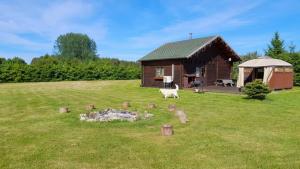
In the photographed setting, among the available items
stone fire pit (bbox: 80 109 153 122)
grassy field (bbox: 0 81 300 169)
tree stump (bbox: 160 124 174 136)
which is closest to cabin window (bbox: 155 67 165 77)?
grassy field (bbox: 0 81 300 169)

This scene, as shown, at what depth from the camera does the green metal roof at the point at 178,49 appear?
2368 centimetres

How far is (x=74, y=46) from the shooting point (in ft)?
303

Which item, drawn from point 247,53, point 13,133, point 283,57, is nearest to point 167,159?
point 13,133

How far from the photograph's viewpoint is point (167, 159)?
Result: 225 inches

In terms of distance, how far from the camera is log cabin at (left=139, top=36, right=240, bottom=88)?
78.2 ft

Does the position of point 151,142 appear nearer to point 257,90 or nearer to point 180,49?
point 257,90

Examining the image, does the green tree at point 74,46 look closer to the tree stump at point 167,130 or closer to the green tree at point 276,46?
the green tree at point 276,46

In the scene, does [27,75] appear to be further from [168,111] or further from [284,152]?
[284,152]

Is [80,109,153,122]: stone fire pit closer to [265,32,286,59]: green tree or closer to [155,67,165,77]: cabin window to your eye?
[155,67,165,77]: cabin window

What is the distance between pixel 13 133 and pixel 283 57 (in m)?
25.3

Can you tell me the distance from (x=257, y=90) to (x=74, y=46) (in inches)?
3292

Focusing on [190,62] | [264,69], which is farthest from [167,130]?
[190,62]

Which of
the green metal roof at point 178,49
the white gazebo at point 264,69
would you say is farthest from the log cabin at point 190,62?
the white gazebo at point 264,69

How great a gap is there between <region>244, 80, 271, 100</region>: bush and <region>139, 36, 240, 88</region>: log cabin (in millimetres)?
7909
